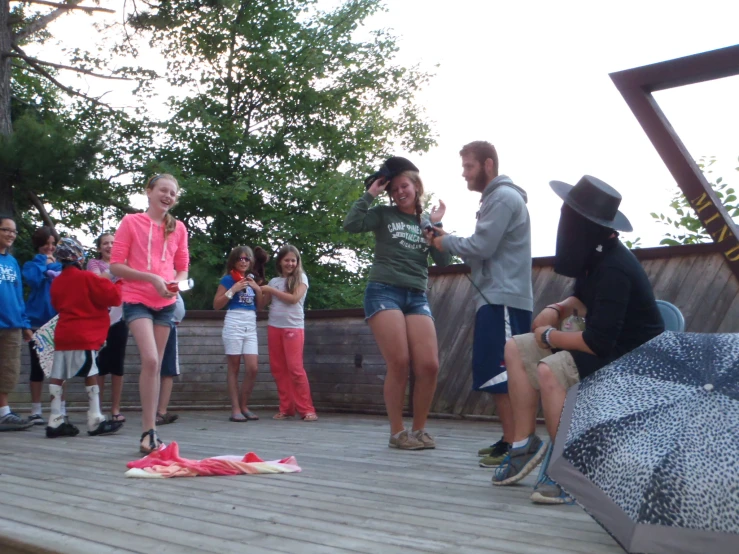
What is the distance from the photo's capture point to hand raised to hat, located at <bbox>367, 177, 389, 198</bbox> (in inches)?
216

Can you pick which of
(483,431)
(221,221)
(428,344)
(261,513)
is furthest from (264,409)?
(221,221)

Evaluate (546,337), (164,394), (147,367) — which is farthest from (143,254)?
(546,337)

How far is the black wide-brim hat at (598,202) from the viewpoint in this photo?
3.37 m

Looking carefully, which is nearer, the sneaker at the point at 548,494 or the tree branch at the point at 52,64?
the sneaker at the point at 548,494

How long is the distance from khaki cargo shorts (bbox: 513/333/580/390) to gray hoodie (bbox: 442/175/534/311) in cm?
93

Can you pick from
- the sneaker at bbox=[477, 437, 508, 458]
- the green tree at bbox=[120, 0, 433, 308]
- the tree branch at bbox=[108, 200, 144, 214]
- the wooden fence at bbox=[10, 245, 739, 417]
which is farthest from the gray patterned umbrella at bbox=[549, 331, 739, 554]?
the green tree at bbox=[120, 0, 433, 308]

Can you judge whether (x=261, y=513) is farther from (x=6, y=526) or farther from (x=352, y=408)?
(x=352, y=408)

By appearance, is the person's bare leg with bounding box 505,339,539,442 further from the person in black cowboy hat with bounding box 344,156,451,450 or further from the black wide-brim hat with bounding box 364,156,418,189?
the black wide-brim hat with bounding box 364,156,418,189

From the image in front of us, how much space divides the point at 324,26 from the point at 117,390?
59.4 feet

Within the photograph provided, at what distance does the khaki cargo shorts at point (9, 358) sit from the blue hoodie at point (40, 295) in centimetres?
53

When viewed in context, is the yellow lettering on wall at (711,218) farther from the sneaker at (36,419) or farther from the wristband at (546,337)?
the sneaker at (36,419)

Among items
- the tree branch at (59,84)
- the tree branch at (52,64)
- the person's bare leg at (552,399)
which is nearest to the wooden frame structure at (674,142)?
the person's bare leg at (552,399)

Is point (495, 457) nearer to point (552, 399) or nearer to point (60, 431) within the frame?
point (552, 399)

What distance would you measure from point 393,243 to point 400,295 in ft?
1.08
